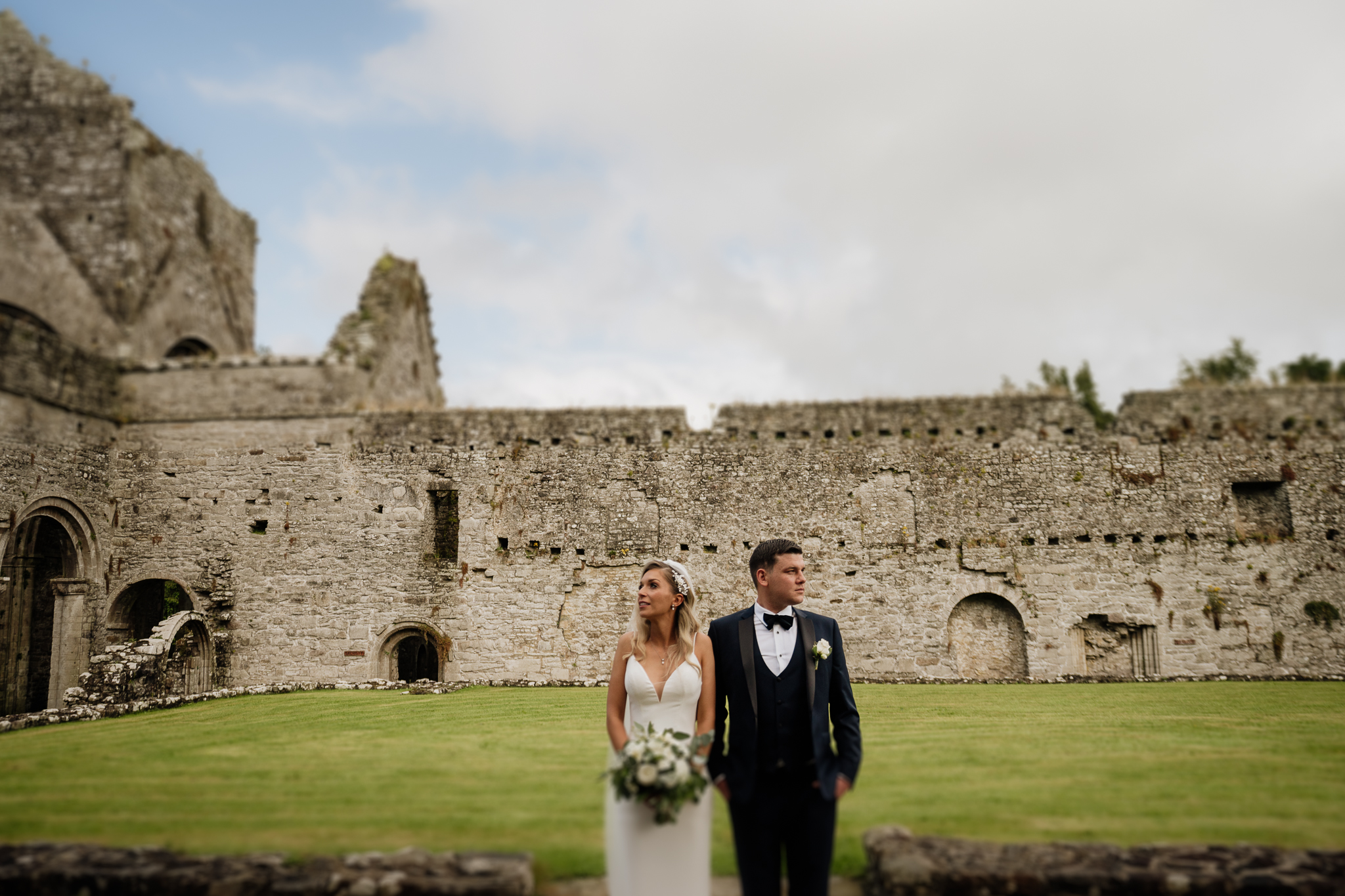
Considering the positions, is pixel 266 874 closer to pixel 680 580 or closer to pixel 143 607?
pixel 680 580

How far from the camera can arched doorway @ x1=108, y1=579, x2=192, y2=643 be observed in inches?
632

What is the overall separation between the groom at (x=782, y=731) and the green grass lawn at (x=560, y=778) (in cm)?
92

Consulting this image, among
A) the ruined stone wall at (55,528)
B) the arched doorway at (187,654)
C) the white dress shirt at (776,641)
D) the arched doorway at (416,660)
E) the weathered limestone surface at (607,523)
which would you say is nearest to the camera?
the white dress shirt at (776,641)

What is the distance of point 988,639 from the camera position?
599 inches

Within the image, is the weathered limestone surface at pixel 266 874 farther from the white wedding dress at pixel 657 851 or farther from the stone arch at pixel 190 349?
the stone arch at pixel 190 349

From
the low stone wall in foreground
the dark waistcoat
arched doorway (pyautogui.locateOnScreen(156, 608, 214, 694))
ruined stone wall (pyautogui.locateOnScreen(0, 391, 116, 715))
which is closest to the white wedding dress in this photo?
the dark waistcoat

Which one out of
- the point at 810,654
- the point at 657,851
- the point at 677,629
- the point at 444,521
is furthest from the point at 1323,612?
the point at 444,521

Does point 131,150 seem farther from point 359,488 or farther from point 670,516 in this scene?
point 670,516

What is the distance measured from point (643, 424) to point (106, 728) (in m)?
9.92

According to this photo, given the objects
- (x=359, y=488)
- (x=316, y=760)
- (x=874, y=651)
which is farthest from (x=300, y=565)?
(x=874, y=651)

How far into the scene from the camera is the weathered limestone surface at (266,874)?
4.60 metres

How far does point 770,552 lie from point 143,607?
16899 millimetres

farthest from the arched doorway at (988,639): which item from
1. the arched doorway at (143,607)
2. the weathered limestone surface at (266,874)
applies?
the arched doorway at (143,607)

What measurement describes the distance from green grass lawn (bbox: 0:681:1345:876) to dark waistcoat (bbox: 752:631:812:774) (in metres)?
1.12
